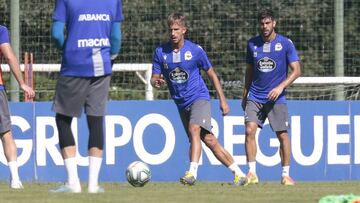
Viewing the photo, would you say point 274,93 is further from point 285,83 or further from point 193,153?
point 193,153

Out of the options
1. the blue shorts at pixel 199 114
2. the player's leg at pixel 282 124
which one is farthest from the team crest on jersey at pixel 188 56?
the player's leg at pixel 282 124

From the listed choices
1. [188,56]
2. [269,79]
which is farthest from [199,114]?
[269,79]

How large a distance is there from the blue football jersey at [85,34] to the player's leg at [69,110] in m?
0.09

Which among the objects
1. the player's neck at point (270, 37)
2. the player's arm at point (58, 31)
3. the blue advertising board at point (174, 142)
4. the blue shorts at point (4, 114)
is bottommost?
the blue advertising board at point (174, 142)

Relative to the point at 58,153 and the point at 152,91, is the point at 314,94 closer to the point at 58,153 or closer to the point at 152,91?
the point at 152,91

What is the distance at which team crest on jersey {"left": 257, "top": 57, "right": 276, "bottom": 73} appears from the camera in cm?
1452

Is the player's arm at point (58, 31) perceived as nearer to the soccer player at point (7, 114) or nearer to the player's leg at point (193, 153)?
the soccer player at point (7, 114)

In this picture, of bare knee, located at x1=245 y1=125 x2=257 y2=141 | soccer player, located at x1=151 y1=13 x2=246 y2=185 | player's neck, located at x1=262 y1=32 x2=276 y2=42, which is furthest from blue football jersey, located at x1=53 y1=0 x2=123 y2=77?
player's neck, located at x1=262 y1=32 x2=276 y2=42

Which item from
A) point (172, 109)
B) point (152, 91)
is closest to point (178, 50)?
point (172, 109)

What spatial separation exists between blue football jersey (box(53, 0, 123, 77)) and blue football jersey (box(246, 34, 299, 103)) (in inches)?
163

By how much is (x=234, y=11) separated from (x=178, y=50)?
5.10 metres

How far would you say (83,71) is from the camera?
1055cm

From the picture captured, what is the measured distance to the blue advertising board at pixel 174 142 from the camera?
16672 millimetres

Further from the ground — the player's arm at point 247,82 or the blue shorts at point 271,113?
the player's arm at point 247,82
